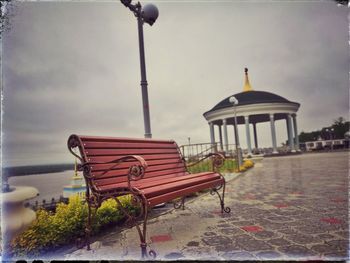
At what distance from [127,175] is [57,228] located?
2.92 ft

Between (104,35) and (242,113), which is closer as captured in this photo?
(104,35)

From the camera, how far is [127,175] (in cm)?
251

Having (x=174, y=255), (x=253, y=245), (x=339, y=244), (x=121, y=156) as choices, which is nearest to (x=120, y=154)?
(x=121, y=156)

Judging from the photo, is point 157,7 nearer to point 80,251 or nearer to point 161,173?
point 161,173

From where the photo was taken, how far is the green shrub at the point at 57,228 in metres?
2.26

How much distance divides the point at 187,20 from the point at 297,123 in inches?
1289

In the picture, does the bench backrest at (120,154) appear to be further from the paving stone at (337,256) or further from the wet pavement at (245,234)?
the paving stone at (337,256)

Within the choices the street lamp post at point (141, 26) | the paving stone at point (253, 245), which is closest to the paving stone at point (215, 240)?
the paving stone at point (253, 245)

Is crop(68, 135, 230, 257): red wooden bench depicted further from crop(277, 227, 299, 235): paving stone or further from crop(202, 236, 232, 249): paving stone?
crop(277, 227, 299, 235): paving stone

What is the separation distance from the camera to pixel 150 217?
361 cm

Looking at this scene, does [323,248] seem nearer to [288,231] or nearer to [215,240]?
[288,231]

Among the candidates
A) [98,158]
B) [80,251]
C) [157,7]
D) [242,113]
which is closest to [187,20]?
[157,7]

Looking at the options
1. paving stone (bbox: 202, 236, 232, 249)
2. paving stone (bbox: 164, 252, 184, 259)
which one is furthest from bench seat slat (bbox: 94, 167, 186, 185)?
paving stone (bbox: 202, 236, 232, 249)

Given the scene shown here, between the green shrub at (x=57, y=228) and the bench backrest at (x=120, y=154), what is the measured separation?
622mm
